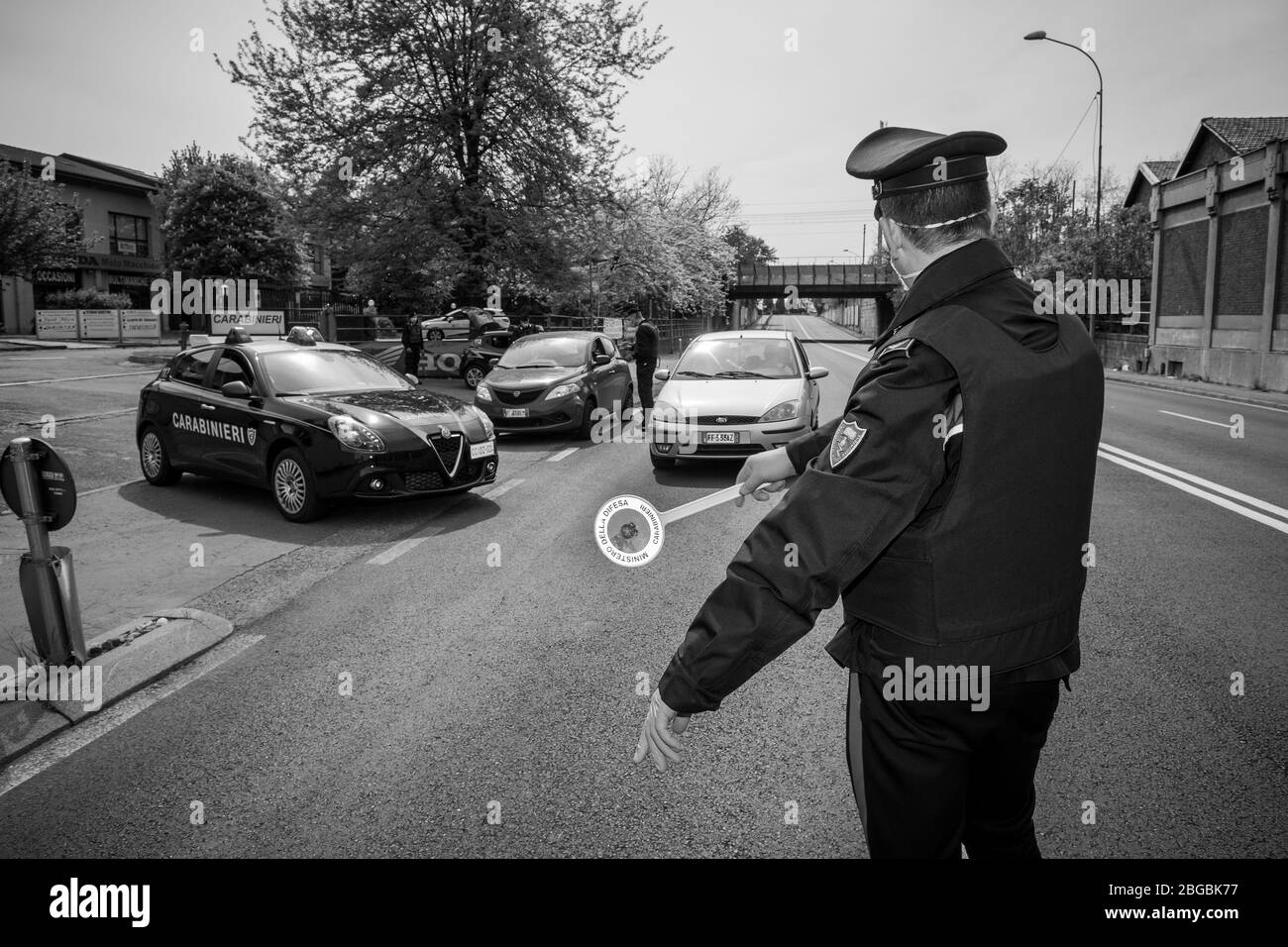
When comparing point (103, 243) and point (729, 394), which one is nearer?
point (729, 394)

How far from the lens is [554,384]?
531 inches

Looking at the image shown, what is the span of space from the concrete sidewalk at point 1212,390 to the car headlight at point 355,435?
610 inches

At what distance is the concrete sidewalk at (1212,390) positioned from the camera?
2105 cm

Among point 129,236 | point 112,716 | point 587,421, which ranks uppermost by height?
point 129,236

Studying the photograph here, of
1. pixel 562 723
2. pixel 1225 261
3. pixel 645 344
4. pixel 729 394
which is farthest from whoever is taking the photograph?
pixel 1225 261

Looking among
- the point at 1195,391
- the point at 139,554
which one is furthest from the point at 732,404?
the point at 1195,391

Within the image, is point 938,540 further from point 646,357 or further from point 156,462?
point 646,357

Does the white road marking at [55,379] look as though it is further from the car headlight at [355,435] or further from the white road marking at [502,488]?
the car headlight at [355,435]

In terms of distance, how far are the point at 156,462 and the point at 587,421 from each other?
19.7ft

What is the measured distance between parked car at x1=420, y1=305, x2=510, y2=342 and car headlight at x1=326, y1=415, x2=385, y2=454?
599 inches
